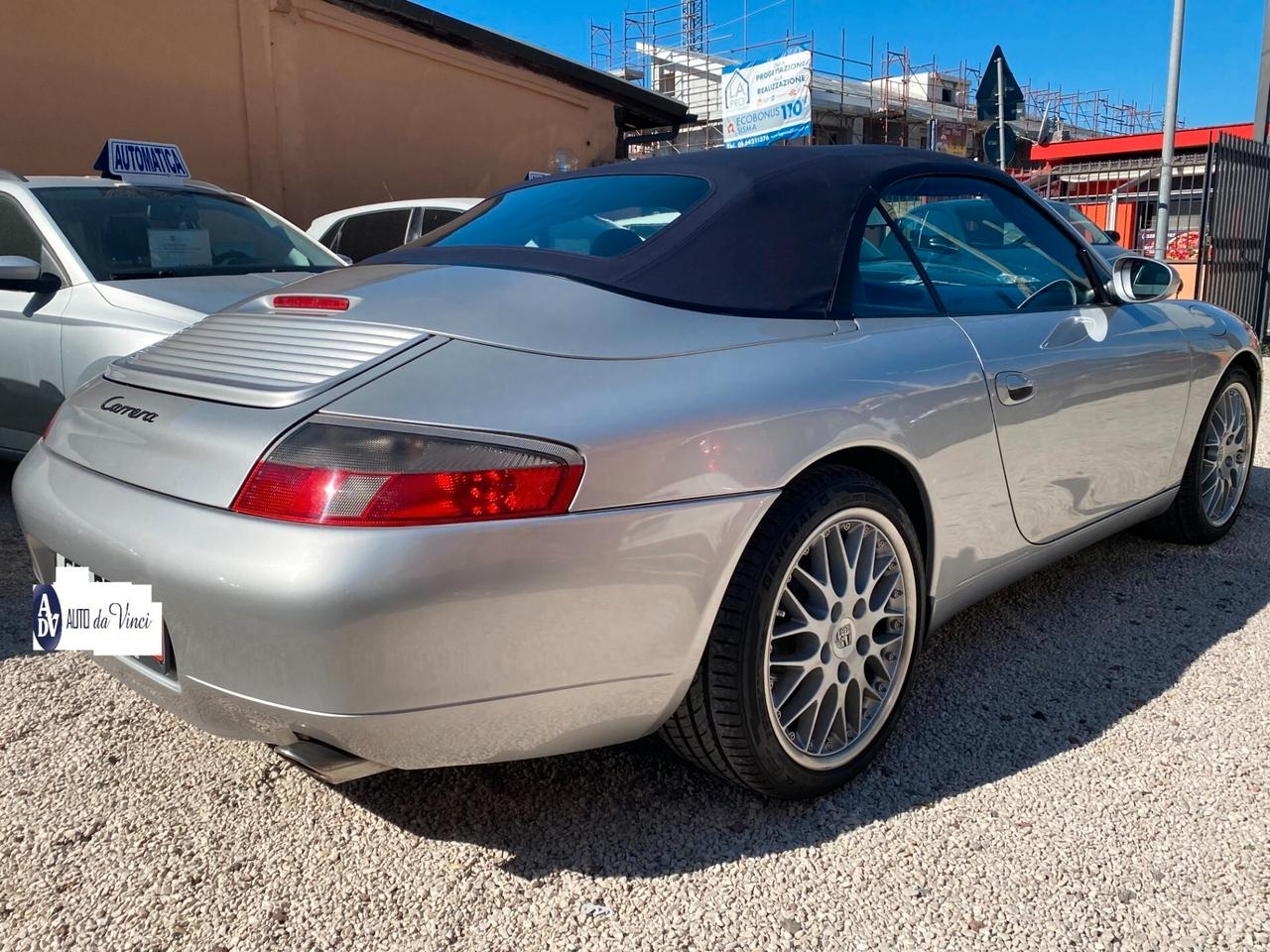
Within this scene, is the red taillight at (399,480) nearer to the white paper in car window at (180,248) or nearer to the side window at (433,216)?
the white paper in car window at (180,248)

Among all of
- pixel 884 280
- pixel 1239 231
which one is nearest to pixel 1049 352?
pixel 884 280

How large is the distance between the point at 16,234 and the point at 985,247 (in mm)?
4232

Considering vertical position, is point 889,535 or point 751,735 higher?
point 889,535

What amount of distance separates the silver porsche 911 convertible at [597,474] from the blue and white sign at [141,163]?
3478mm

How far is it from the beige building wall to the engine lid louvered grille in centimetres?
746

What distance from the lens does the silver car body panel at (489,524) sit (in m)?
1.62

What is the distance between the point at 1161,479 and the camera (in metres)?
3.47

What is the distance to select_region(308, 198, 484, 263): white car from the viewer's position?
Result: 25.0 feet

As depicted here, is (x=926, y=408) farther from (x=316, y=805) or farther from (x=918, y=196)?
(x=316, y=805)

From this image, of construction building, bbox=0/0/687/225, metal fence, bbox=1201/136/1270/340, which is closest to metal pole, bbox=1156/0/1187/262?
metal fence, bbox=1201/136/1270/340

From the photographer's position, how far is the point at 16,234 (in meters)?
4.69

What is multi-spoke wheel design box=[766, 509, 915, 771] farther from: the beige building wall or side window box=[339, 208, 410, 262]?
the beige building wall

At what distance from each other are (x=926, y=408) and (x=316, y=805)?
161 cm

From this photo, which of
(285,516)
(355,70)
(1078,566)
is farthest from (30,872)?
(355,70)
